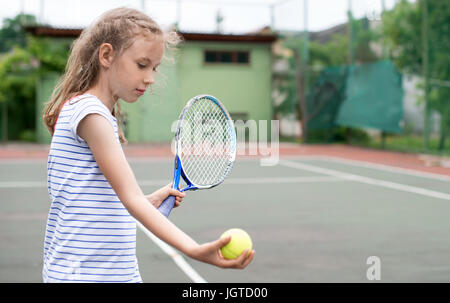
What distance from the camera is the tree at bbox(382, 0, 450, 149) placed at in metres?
13.4

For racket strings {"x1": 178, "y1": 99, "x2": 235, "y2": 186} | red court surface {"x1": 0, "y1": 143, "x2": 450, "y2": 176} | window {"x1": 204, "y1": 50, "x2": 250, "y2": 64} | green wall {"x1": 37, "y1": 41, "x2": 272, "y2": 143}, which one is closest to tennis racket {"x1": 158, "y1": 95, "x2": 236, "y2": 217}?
racket strings {"x1": 178, "y1": 99, "x2": 235, "y2": 186}

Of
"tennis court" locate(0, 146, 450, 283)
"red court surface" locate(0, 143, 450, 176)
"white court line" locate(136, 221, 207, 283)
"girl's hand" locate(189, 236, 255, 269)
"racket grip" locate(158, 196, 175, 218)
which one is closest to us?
"girl's hand" locate(189, 236, 255, 269)

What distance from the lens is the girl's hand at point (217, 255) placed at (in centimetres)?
156

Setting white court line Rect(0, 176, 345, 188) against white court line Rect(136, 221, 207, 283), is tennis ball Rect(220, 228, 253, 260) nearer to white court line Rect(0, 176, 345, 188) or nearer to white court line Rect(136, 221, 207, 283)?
white court line Rect(136, 221, 207, 283)

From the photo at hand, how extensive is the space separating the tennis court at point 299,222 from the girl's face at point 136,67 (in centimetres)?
284

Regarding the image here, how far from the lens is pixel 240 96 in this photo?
68.7ft

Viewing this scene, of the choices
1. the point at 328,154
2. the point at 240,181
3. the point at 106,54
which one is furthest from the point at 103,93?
the point at 328,154

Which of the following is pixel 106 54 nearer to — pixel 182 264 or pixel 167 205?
pixel 167 205

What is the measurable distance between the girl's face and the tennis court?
9.31 feet

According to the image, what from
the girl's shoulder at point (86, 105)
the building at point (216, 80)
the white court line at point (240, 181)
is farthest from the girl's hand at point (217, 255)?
the building at point (216, 80)

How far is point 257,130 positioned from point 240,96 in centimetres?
124
